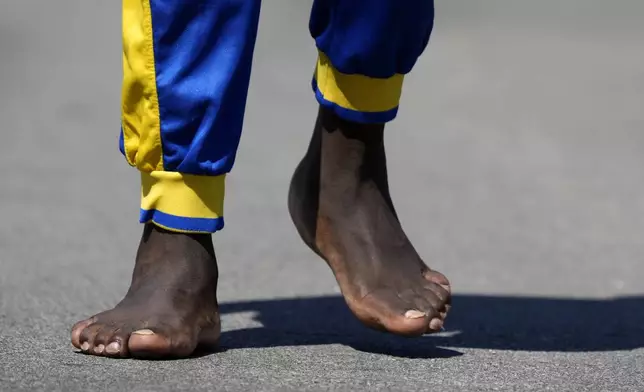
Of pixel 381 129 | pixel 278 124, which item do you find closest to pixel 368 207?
pixel 381 129

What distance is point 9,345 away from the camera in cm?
183

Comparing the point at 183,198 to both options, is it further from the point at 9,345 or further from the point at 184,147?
the point at 9,345

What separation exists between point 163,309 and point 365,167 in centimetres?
41

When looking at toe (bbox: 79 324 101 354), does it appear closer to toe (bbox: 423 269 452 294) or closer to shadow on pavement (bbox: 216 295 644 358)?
shadow on pavement (bbox: 216 295 644 358)

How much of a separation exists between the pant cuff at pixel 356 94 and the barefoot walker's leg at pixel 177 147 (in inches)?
8.3

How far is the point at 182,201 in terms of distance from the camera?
1793 millimetres

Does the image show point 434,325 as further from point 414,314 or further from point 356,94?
point 356,94

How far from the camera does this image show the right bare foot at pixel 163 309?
1745 millimetres

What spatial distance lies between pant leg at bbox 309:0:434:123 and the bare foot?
41mm

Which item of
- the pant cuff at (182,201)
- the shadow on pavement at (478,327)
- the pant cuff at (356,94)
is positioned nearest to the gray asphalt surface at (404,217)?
the shadow on pavement at (478,327)

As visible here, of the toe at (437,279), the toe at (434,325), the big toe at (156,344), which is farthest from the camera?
the toe at (437,279)

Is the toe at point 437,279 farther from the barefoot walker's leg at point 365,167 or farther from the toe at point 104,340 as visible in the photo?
the toe at point 104,340

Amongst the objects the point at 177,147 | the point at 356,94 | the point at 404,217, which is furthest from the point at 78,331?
the point at 404,217

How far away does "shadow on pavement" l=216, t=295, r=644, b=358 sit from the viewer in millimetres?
1991
